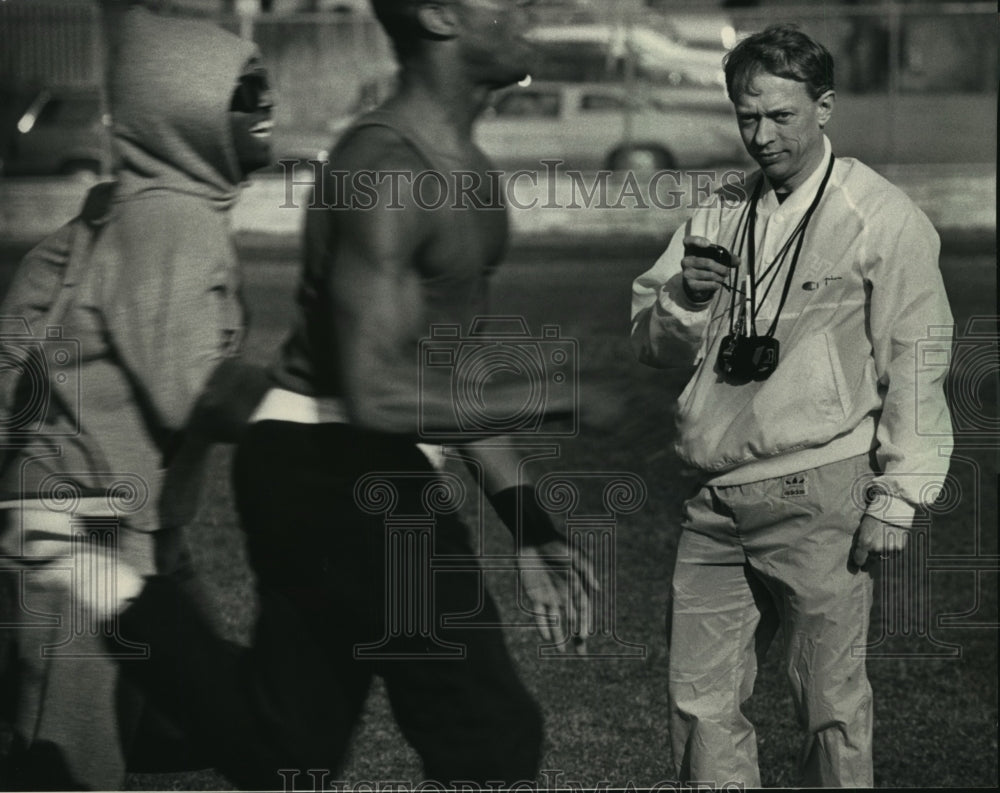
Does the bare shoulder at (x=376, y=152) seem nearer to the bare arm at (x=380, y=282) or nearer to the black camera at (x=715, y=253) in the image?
the bare arm at (x=380, y=282)

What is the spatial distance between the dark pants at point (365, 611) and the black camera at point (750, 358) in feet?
2.06

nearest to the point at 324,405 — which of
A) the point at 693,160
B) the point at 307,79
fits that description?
the point at 307,79

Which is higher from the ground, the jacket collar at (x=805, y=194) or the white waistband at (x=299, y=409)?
the jacket collar at (x=805, y=194)

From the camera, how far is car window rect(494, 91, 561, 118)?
563 centimetres

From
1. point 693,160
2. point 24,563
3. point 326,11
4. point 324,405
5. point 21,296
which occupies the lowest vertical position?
point 24,563

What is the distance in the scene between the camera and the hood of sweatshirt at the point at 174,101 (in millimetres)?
2977

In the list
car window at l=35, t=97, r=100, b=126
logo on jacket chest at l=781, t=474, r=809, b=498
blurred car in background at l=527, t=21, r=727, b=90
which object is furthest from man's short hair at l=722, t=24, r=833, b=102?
car window at l=35, t=97, r=100, b=126

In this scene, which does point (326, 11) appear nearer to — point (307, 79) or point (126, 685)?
point (307, 79)

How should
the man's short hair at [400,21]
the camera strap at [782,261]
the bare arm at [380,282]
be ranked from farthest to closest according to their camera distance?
the camera strap at [782,261] → the man's short hair at [400,21] → the bare arm at [380,282]

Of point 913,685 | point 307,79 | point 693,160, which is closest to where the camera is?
point 913,685

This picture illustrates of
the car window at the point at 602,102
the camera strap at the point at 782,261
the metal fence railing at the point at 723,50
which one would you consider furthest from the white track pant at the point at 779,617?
the car window at the point at 602,102

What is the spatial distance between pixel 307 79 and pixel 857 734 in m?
3.60

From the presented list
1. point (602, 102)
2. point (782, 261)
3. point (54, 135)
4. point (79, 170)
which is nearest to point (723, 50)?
point (602, 102)

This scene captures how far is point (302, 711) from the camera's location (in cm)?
300
